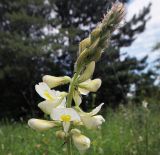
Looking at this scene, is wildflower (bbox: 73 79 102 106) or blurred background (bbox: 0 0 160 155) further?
blurred background (bbox: 0 0 160 155)

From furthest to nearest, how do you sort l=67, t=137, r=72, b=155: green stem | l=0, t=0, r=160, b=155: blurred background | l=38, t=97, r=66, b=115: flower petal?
l=0, t=0, r=160, b=155: blurred background
l=38, t=97, r=66, b=115: flower petal
l=67, t=137, r=72, b=155: green stem

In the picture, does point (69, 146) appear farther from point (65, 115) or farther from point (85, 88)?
point (85, 88)

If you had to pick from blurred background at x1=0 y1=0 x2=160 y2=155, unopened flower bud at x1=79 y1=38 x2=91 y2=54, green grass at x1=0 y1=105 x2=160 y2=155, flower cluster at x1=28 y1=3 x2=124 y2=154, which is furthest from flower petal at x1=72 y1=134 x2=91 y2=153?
blurred background at x1=0 y1=0 x2=160 y2=155

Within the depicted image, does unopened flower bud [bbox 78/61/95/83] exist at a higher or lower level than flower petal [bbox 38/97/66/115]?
higher

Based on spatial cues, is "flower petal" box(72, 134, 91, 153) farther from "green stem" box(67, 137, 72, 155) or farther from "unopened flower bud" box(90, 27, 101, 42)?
"unopened flower bud" box(90, 27, 101, 42)

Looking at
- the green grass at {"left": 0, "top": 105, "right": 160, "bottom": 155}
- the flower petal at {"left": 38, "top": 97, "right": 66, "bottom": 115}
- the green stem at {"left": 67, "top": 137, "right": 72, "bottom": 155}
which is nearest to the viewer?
the green stem at {"left": 67, "top": 137, "right": 72, "bottom": 155}

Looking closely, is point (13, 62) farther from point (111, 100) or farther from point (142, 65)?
point (142, 65)

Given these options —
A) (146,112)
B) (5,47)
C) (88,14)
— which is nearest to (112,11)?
(146,112)

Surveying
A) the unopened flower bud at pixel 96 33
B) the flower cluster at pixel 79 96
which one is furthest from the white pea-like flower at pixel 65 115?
the unopened flower bud at pixel 96 33

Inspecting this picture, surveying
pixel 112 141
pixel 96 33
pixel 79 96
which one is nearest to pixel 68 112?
pixel 79 96

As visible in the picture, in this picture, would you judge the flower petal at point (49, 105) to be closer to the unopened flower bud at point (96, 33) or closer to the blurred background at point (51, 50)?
the unopened flower bud at point (96, 33)
